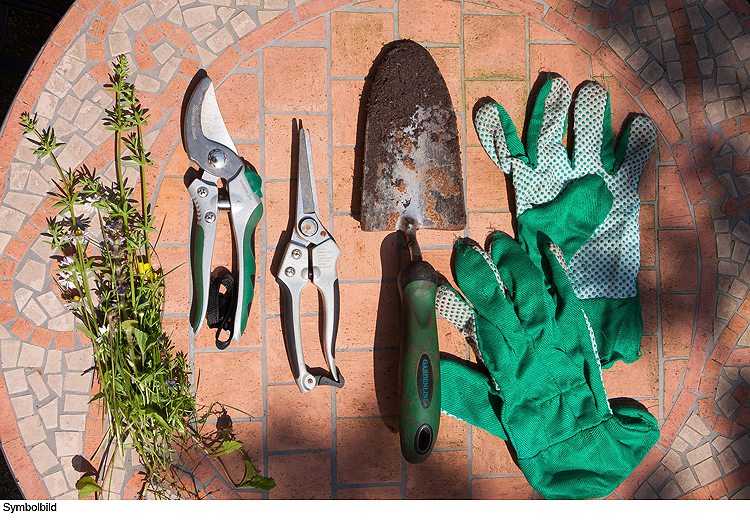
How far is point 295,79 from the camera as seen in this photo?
1579 mm

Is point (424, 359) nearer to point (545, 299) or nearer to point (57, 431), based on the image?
point (545, 299)

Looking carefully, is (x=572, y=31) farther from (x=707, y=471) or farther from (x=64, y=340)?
(x=64, y=340)

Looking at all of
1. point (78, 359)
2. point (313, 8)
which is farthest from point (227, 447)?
point (313, 8)

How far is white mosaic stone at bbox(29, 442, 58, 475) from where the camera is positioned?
5.14ft

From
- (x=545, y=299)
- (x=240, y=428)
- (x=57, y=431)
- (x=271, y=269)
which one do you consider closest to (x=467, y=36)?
(x=545, y=299)

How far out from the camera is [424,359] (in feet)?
4.75

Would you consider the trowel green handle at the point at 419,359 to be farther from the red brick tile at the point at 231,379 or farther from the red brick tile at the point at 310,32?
the red brick tile at the point at 310,32

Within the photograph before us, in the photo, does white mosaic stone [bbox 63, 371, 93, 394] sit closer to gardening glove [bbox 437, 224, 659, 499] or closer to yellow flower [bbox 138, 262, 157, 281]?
yellow flower [bbox 138, 262, 157, 281]

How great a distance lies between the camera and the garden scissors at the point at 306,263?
1510 mm

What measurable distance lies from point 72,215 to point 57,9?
82cm

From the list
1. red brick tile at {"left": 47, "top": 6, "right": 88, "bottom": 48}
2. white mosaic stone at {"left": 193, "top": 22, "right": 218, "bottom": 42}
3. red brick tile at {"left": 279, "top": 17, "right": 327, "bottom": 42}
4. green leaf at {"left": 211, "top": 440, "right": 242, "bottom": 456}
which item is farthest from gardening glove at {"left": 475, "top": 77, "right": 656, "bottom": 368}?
red brick tile at {"left": 47, "top": 6, "right": 88, "bottom": 48}

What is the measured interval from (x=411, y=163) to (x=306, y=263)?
455 millimetres

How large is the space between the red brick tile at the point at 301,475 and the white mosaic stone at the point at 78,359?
0.69 meters

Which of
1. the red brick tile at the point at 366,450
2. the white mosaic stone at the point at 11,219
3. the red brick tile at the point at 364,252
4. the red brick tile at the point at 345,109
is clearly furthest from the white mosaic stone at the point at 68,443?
the red brick tile at the point at 345,109
